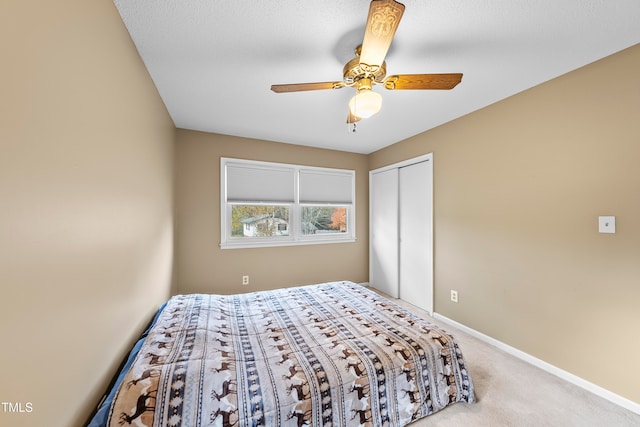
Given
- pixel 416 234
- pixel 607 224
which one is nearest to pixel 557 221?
pixel 607 224

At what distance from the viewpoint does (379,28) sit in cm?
118

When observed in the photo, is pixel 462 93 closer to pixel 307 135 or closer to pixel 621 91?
pixel 621 91

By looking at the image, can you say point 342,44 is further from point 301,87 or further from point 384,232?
point 384,232

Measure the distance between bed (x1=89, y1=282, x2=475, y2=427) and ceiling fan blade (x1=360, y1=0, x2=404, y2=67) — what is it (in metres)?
1.73

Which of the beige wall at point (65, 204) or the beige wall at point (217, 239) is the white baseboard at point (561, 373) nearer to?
the beige wall at point (217, 239)

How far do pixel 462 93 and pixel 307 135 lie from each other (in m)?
1.85

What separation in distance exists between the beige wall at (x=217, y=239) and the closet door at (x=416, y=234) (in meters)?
1.18

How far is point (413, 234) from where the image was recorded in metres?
3.47

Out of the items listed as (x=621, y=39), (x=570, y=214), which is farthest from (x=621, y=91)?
(x=570, y=214)

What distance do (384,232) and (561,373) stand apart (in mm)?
2423

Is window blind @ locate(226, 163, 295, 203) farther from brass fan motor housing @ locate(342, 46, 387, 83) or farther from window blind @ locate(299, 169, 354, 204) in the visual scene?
brass fan motor housing @ locate(342, 46, 387, 83)

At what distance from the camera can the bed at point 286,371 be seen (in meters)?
1.11

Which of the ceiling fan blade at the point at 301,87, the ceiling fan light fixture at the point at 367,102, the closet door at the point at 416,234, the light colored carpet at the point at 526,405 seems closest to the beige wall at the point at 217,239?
the closet door at the point at 416,234

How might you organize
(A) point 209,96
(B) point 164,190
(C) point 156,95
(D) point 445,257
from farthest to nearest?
(D) point 445,257, (B) point 164,190, (A) point 209,96, (C) point 156,95
